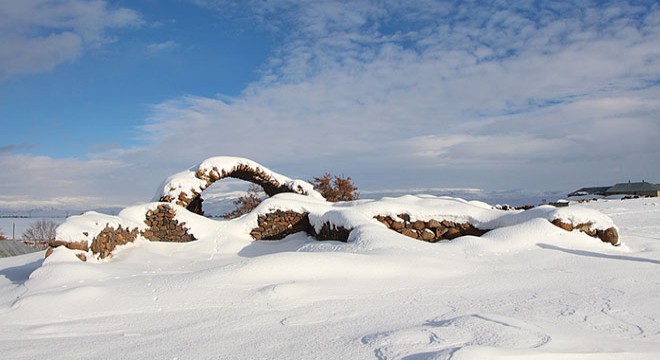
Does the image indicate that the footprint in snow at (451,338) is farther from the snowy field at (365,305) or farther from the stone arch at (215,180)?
the stone arch at (215,180)

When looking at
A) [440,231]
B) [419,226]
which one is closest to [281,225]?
[419,226]

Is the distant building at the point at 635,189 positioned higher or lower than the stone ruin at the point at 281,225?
higher

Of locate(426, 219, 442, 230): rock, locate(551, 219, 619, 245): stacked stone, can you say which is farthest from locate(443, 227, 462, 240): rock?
locate(551, 219, 619, 245): stacked stone

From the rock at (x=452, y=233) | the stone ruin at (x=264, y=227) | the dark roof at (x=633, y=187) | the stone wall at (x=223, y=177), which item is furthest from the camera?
the dark roof at (x=633, y=187)

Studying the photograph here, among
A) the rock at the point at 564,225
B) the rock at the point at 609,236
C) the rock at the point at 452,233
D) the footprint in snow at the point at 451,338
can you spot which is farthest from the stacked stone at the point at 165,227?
the rock at the point at 609,236

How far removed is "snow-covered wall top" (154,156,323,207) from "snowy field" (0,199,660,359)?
3.99 meters

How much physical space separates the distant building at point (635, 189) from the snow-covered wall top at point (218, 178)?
112ft

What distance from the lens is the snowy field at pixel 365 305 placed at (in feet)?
11.5

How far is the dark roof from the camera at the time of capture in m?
38.1

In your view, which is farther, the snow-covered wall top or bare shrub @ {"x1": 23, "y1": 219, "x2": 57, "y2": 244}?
bare shrub @ {"x1": 23, "y1": 219, "x2": 57, "y2": 244}

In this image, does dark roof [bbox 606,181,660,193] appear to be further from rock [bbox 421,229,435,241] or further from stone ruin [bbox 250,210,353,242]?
stone ruin [bbox 250,210,353,242]

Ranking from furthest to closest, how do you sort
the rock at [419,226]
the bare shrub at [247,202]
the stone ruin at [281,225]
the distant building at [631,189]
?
the distant building at [631,189], the bare shrub at [247,202], the stone ruin at [281,225], the rock at [419,226]

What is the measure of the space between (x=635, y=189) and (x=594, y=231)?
120 ft

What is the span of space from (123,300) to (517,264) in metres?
5.11
